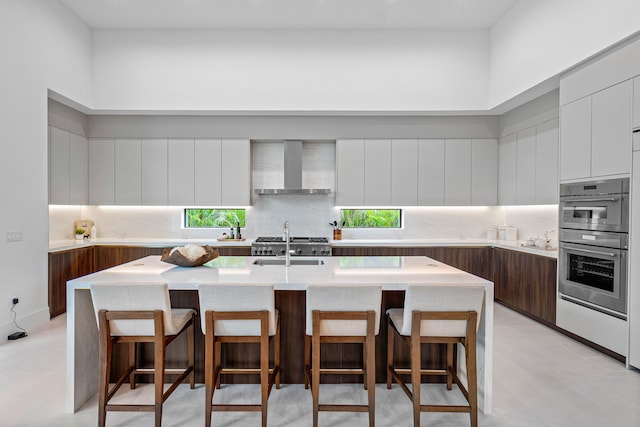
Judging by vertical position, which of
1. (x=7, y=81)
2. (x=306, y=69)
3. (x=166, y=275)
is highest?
(x=306, y=69)

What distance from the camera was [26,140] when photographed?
4188mm

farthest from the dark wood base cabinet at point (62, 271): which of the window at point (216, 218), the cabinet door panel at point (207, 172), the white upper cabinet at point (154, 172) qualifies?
the cabinet door panel at point (207, 172)

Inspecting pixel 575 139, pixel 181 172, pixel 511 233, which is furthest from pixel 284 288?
pixel 511 233

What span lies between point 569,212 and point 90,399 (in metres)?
4.58

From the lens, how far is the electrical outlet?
392 cm

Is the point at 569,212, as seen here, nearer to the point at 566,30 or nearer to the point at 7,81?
the point at 566,30

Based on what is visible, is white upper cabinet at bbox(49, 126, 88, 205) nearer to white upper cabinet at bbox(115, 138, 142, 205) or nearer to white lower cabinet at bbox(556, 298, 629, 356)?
white upper cabinet at bbox(115, 138, 142, 205)

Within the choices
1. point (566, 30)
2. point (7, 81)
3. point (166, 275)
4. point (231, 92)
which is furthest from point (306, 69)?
point (166, 275)

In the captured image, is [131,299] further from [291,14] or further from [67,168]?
[291,14]

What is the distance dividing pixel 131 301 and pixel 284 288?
913mm

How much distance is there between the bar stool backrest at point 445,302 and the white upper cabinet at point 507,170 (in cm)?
364

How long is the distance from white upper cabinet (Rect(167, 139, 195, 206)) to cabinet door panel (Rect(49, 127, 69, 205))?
1300mm

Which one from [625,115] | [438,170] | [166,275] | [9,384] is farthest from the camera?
[438,170]

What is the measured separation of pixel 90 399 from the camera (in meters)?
2.66
